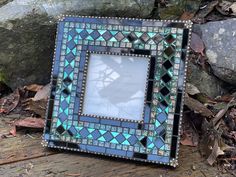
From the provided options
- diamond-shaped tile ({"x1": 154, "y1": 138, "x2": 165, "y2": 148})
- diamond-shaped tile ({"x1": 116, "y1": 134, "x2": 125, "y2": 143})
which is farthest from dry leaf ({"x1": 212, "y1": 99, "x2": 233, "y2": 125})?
diamond-shaped tile ({"x1": 116, "y1": 134, "x2": 125, "y2": 143})

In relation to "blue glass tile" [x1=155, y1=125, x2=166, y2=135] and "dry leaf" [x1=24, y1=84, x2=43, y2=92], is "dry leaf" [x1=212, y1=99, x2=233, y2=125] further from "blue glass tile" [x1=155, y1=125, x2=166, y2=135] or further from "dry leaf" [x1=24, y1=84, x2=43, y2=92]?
"dry leaf" [x1=24, y1=84, x2=43, y2=92]

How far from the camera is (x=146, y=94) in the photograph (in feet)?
5.60

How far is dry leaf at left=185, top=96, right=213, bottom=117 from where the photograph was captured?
181 centimetres

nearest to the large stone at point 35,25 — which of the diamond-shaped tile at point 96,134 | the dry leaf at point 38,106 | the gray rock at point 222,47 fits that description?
the dry leaf at point 38,106

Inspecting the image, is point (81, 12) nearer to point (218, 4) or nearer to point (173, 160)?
point (218, 4)

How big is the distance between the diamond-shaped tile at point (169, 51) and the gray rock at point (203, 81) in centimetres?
26

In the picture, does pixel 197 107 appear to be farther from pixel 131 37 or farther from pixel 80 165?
pixel 80 165

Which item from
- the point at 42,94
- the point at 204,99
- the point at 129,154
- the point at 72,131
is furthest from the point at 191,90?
the point at 42,94

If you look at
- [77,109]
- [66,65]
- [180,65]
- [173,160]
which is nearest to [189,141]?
[173,160]

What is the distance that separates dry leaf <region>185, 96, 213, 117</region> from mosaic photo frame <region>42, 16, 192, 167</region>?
16 cm

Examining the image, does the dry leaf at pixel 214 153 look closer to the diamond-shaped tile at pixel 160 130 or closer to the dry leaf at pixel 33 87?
the diamond-shaped tile at pixel 160 130

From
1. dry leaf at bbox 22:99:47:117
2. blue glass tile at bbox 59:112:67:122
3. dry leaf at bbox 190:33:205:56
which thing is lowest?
blue glass tile at bbox 59:112:67:122

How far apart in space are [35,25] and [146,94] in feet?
2.02

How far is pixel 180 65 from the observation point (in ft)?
5.57
